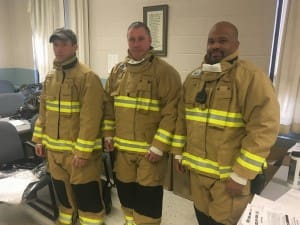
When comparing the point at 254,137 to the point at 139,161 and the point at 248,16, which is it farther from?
the point at 248,16

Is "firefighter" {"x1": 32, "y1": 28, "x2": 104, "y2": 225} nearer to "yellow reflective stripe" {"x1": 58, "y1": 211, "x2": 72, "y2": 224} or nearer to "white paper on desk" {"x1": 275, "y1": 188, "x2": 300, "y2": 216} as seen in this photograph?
"yellow reflective stripe" {"x1": 58, "y1": 211, "x2": 72, "y2": 224}

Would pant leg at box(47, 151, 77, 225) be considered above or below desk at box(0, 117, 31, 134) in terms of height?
below

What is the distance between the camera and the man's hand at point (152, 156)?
1.73 meters

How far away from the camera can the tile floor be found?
2.28 meters

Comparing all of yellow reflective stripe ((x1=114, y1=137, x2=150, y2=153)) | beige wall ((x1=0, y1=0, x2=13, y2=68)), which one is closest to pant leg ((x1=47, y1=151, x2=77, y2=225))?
yellow reflective stripe ((x1=114, y1=137, x2=150, y2=153))

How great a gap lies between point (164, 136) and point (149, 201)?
1.62 ft

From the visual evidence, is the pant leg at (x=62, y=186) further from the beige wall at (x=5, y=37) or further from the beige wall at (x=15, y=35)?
the beige wall at (x=5, y=37)

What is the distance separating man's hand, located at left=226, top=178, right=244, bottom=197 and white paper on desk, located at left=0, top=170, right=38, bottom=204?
1462mm

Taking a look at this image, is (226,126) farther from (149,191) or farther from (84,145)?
(84,145)

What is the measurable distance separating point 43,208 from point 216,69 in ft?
6.51

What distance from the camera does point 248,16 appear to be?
2.29 metres

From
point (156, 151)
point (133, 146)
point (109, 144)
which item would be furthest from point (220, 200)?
point (109, 144)

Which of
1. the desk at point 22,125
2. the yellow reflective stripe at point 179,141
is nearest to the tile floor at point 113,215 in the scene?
the desk at point 22,125

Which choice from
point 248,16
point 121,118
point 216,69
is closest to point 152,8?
point 248,16
